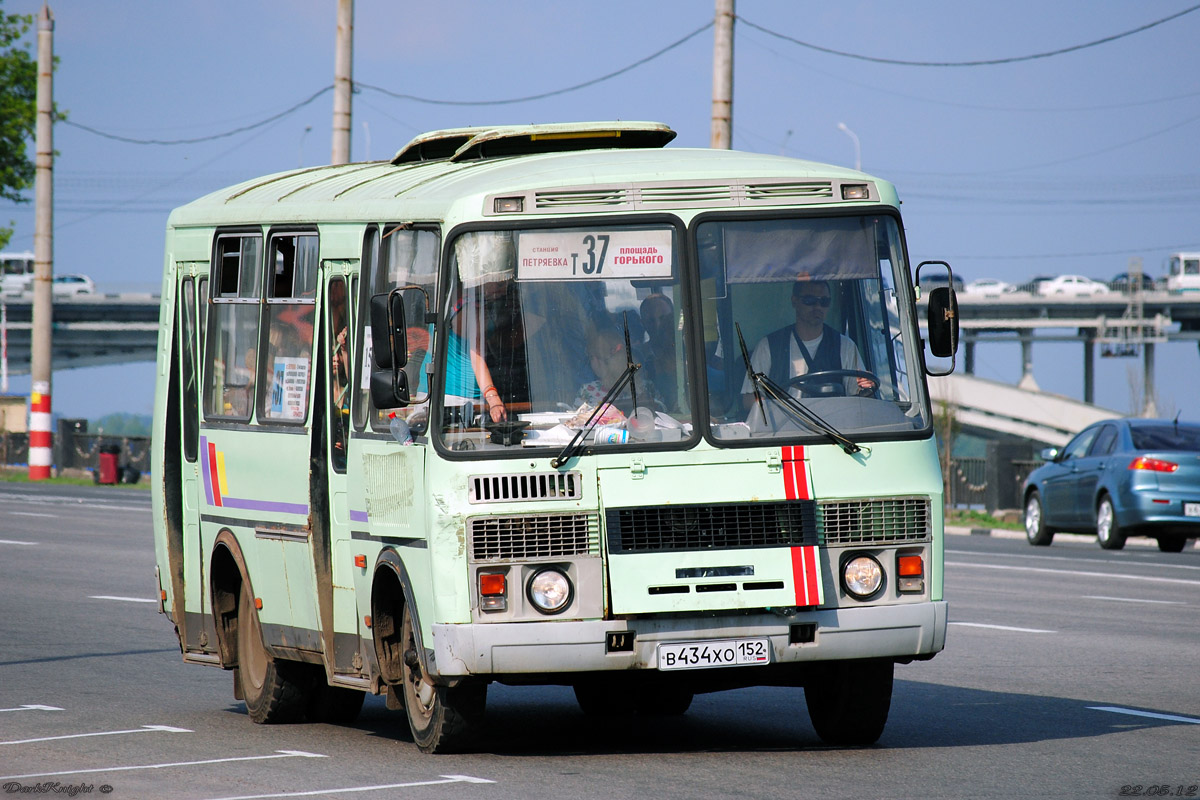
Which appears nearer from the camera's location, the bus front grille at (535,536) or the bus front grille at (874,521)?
the bus front grille at (535,536)

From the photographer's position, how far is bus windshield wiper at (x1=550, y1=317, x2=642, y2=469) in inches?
314

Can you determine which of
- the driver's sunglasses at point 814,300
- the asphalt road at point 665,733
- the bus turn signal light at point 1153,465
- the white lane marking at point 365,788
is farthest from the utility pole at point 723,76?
the white lane marking at point 365,788

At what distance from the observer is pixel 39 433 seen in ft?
136

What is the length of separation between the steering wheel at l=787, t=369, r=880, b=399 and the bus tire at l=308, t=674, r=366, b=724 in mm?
3373

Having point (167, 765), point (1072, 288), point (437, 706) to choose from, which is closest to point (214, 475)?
point (167, 765)

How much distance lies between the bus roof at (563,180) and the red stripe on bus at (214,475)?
129 cm

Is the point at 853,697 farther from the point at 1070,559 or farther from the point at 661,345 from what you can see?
the point at 1070,559

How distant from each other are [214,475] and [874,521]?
13.4ft

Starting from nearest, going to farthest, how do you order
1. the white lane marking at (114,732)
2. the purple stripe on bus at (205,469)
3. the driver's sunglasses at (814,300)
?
the driver's sunglasses at (814,300) → the white lane marking at (114,732) → the purple stripe on bus at (205,469)

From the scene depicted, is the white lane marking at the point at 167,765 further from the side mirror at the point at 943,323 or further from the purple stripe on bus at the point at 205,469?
the side mirror at the point at 943,323

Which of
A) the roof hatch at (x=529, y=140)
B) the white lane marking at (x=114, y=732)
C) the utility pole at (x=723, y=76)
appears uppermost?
the utility pole at (x=723, y=76)

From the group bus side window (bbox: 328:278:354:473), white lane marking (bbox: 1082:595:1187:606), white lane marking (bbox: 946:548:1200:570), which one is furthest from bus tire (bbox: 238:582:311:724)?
Answer: white lane marking (bbox: 946:548:1200:570)

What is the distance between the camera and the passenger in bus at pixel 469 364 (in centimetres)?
812

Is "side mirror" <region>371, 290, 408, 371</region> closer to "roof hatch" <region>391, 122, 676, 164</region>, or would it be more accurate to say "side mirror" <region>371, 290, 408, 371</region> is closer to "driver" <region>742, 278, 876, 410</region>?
"driver" <region>742, 278, 876, 410</region>
